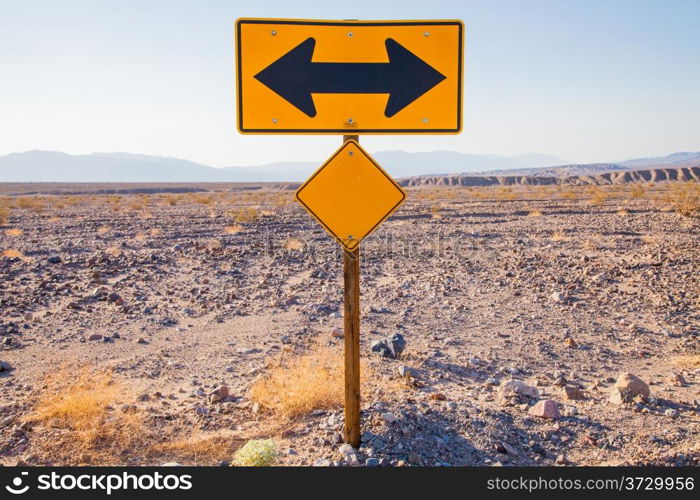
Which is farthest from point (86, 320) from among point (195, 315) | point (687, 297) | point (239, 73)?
point (687, 297)

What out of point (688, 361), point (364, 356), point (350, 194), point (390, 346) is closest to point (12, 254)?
point (364, 356)

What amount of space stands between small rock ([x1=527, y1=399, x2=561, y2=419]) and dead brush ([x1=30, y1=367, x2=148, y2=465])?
2.84m

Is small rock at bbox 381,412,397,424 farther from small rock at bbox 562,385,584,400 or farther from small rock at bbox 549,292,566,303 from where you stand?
small rock at bbox 549,292,566,303

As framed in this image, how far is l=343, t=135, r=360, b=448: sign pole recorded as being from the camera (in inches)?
121

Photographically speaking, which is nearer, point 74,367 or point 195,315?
point 74,367

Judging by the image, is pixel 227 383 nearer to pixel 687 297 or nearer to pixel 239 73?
pixel 239 73

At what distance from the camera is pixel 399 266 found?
33.2 ft

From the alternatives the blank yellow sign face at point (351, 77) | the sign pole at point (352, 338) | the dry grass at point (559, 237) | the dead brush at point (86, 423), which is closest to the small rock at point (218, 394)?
the dead brush at point (86, 423)

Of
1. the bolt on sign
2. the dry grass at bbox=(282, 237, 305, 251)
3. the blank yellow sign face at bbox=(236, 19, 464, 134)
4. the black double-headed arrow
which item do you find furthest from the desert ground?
the black double-headed arrow

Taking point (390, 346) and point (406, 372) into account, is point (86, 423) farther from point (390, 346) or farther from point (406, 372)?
point (390, 346)

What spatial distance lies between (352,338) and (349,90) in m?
1.44

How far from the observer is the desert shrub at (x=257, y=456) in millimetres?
3068

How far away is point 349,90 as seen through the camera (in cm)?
295

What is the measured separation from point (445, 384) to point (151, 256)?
8473 mm
